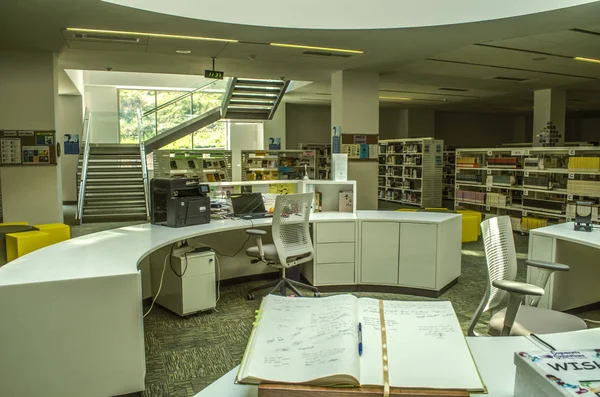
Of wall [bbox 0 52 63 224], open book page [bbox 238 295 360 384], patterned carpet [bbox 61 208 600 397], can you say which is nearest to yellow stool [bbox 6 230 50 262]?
patterned carpet [bbox 61 208 600 397]

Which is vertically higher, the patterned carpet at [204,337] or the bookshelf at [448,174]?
the bookshelf at [448,174]

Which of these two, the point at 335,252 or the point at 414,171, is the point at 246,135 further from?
the point at 335,252

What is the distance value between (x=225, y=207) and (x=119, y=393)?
111 inches

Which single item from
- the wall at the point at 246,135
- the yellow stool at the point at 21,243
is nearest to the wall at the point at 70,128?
the wall at the point at 246,135

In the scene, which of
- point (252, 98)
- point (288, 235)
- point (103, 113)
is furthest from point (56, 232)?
point (103, 113)

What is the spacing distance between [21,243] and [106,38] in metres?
2.90

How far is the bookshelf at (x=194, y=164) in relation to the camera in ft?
34.8

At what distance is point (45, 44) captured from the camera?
6363 millimetres

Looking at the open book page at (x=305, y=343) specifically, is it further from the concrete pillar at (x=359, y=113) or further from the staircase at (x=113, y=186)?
the staircase at (x=113, y=186)

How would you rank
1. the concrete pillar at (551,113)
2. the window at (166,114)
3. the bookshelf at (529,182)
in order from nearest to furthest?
1. the bookshelf at (529,182)
2. the concrete pillar at (551,113)
3. the window at (166,114)

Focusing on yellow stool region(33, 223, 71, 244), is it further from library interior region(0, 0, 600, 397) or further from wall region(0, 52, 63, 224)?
wall region(0, 52, 63, 224)

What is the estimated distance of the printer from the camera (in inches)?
171

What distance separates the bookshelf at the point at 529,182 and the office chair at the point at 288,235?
5.16m

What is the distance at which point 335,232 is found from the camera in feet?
16.2
